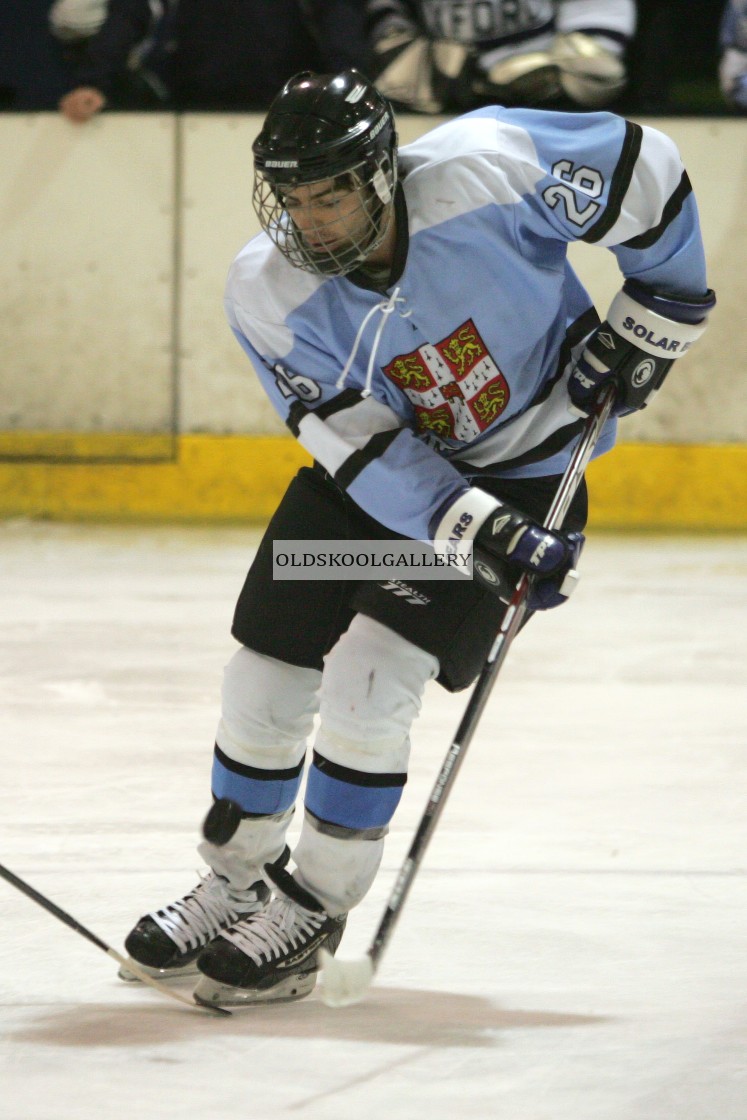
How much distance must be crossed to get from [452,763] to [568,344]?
59cm

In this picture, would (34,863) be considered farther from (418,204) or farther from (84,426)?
(84,426)

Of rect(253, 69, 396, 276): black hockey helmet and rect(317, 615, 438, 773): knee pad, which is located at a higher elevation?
rect(253, 69, 396, 276): black hockey helmet

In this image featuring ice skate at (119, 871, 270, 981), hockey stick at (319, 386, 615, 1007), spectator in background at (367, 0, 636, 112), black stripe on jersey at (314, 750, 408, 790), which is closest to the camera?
hockey stick at (319, 386, 615, 1007)

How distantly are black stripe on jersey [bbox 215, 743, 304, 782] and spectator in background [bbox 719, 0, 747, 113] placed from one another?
3.55m

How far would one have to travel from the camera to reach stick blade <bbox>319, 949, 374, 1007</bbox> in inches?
66.2

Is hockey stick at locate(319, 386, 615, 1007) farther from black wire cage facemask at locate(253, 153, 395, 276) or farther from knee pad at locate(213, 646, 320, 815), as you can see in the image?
black wire cage facemask at locate(253, 153, 395, 276)

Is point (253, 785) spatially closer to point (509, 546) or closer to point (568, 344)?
point (509, 546)

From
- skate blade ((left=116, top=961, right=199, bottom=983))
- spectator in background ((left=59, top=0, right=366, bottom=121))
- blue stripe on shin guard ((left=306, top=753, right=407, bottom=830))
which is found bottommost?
spectator in background ((left=59, top=0, right=366, bottom=121))

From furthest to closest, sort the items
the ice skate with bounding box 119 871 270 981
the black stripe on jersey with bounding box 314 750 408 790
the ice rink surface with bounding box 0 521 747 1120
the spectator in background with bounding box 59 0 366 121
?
the spectator in background with bounding box 59 0 366 121 → the ice skate with bounding box 119 871 270 981 → the black stripe on jersey with bounding box 314 750 408 790 → the ice rink surface with bounding box 0 521 747 1120

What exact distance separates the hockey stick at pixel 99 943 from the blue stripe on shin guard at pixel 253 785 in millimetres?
235

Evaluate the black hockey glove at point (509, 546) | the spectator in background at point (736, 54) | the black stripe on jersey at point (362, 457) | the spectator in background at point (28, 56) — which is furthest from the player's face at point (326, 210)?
the spectator in background at point (28, 56)

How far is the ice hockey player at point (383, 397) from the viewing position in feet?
5.82

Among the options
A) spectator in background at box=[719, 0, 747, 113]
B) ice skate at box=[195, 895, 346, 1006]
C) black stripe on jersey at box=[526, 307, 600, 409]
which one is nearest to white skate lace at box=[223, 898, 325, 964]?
ice skate at box=[195, 895, 346, 1006]

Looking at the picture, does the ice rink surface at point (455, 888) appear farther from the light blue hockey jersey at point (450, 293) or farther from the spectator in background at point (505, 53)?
the spectator in background at point (505, 53)
